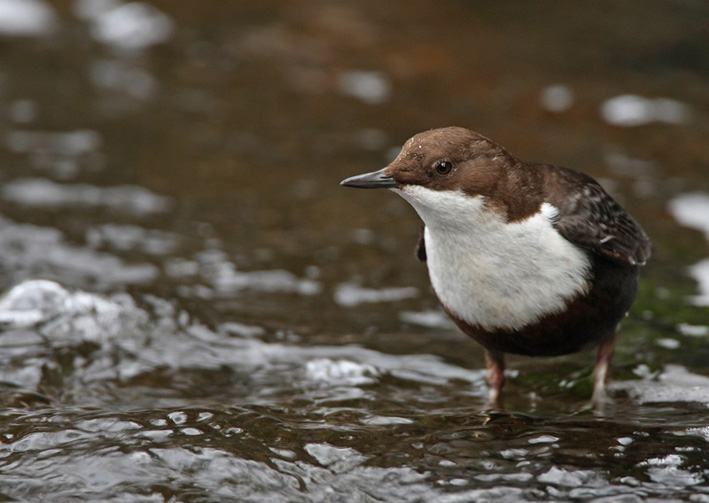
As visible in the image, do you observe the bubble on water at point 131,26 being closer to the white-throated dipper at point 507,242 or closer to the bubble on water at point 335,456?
the white-throated dipper at point 507,242

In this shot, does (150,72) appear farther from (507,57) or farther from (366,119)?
(507,57)

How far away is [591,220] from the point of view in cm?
379

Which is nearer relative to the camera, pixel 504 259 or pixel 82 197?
pixel 504 259

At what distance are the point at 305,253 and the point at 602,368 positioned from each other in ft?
9.12

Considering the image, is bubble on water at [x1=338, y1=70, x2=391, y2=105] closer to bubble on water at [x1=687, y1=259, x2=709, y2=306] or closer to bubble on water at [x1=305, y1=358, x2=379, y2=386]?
bubble on water at [x1=687, y1=259, x2=709, y2=306]

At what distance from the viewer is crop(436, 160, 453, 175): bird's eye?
146 inches

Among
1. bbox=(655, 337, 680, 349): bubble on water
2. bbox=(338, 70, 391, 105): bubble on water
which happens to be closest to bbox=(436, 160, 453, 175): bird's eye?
bbox=(655, 337, 680, 349): bubble on water

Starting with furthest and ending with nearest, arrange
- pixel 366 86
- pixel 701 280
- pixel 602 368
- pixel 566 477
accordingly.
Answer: pixel 366 86 < pixel 701 280 < pixel 602 368 < pixel 566 477

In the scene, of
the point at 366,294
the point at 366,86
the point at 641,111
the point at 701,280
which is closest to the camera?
the point at 701,280

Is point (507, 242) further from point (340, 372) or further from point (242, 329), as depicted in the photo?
point (242, 329)

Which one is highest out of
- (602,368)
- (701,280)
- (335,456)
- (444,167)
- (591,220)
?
(444,167)

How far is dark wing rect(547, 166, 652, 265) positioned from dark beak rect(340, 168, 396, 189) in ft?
2.29

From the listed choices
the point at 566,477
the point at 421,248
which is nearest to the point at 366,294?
the point at 421,248

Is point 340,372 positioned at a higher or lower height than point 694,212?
lower
